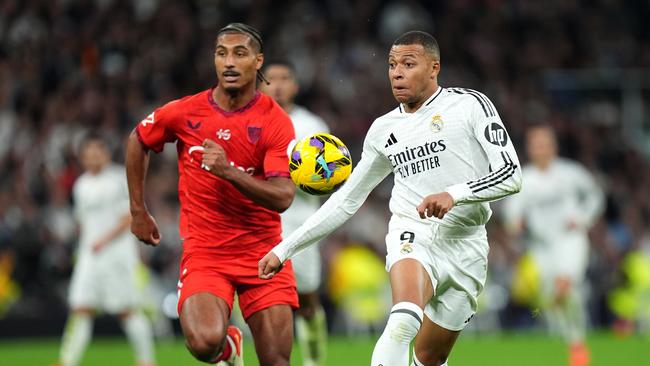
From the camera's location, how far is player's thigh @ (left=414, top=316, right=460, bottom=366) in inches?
264

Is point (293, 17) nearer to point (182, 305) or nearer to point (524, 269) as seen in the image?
point (524, 269)

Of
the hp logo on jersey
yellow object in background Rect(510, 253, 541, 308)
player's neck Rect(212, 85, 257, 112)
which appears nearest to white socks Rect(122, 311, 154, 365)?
player's neck Rect(212, 85, 257, 112)

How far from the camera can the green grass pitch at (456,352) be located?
1250 cm

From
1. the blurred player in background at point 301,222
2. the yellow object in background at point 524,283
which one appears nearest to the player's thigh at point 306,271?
the blurred player in background at point 301,222

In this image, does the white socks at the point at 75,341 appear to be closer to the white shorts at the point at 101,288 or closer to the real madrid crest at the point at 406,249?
the white shorts at the point at 101,288

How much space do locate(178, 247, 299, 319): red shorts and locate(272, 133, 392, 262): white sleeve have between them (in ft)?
1.62

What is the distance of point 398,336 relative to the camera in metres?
6.02

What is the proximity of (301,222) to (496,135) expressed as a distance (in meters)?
3.12

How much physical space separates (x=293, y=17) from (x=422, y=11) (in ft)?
7.98

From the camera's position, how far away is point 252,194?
6.30 meters

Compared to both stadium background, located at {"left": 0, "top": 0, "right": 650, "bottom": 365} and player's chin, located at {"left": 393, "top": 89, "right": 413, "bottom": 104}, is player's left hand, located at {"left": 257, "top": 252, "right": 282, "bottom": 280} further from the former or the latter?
stadium background, located at {"left": 0, "top": 0, "right": 650, "bottom": 365}

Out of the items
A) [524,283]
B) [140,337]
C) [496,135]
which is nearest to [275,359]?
[496,135]

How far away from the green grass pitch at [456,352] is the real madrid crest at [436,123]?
5.65 meters

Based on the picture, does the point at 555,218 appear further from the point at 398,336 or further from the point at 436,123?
the point at 398,336
